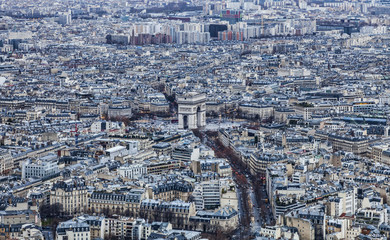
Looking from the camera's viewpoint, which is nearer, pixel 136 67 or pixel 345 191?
pixel 345 191

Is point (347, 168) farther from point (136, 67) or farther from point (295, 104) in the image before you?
point (136, 67)

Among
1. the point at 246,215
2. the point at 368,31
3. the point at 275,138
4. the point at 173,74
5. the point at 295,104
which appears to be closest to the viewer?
the point at 246,215

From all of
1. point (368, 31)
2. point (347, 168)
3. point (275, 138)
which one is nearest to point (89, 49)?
point (368, 31)

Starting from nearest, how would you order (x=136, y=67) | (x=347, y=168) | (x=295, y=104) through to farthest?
(x=347, y=168)
(x=295, y=104)
(x=136, y=67)

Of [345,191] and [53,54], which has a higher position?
[345,191]

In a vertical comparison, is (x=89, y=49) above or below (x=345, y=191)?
below

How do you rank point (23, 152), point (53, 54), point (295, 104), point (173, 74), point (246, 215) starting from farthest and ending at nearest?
point (53, 54), point (173, 74), point (295, 104), point (23, 152), point (246, 215)

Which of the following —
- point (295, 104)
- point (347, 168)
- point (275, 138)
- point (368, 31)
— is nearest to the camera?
point (347, 168)

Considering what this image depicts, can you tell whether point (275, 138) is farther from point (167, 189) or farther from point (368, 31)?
point (368, 31)

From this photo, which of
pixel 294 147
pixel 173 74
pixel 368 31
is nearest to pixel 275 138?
pixel 294 147
